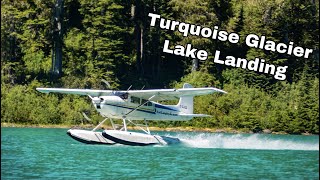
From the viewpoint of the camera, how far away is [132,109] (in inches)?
961

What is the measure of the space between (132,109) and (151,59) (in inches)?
809

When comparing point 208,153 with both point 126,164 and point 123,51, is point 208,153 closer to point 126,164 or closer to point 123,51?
point 126,164

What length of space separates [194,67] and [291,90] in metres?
5.38

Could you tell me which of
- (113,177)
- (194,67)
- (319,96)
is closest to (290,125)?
(319,96)

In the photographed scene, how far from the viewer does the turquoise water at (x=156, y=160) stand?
625 inches

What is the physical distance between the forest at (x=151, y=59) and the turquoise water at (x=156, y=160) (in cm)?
1055

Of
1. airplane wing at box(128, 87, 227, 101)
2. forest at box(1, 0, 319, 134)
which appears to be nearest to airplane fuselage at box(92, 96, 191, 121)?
airplane wing at box(128, 87, 227, 101)

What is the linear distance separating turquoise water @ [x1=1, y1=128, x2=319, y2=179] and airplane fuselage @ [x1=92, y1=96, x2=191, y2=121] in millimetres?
1184

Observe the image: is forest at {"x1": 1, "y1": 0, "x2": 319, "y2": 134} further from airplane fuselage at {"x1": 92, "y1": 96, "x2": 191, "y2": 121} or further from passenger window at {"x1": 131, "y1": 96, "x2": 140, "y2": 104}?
passenger window at {"x1": 131, "y1": 96, "x2": 140, "y2": 104}

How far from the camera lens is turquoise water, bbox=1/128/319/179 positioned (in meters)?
15.9

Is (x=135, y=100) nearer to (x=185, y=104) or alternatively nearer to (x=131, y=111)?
(x=131, y=111)

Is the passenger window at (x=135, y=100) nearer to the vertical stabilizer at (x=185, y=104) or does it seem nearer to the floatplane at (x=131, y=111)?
the floatplane at (x=131, y=111)

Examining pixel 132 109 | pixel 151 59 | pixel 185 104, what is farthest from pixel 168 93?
pixel 151 59

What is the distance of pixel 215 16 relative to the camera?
40812 mm
